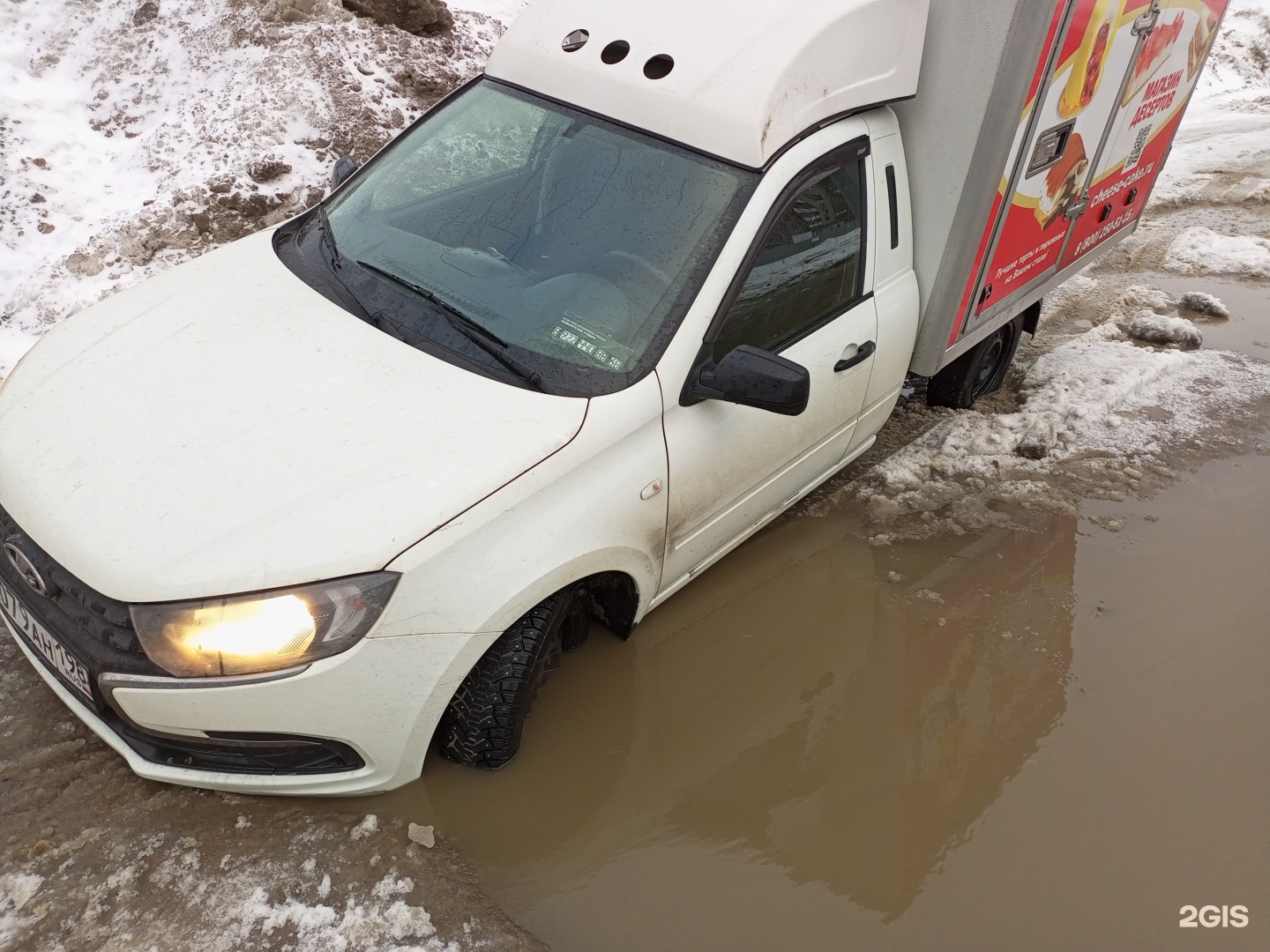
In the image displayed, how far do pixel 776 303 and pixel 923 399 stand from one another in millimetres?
2235

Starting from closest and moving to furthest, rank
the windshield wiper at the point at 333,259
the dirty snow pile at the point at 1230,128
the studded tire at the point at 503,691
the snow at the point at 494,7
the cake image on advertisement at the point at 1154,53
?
1. the studded tire at the point at 503,691
2. the windshield wiper at the point at 333,259
3. the cake image on advertisement at the point at 1154,53
4. the snow at the point at 494,7
5. the dirty snow pile at the point at 1230,128

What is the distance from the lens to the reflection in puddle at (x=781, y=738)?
289cm

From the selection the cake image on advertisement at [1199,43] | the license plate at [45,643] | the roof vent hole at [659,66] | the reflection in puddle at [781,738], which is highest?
the roof vent hole at [659,66]

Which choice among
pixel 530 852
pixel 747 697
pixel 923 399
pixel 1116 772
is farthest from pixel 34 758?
pixel 923 399

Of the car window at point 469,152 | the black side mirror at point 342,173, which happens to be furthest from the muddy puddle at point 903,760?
the black side mirror at point 342,173

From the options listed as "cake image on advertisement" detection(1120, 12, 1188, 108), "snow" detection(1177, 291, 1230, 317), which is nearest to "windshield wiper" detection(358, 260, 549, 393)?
"cake image on advertisement" detection(1120, 12, 1188, 108)

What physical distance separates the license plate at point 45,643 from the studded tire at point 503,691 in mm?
982

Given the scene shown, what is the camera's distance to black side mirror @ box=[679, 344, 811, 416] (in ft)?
9.39

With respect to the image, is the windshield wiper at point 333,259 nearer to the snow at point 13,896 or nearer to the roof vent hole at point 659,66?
the roof vent hole at point 659,66

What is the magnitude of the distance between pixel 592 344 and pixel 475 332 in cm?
36

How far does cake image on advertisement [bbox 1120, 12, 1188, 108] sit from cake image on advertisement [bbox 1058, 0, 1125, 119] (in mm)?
442

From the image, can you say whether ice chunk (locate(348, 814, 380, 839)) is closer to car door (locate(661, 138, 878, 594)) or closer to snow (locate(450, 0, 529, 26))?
car door (locate(661, 138, 878, 594))

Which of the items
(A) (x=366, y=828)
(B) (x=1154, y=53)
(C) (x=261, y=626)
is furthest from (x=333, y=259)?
(B) (x=1154, y=53)

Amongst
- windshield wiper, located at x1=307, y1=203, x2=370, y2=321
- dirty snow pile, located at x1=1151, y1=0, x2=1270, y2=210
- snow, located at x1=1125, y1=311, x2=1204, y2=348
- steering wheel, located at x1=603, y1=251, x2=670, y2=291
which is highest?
steering wheel, located at x1=603, y1=251, x2=670, y2=291
